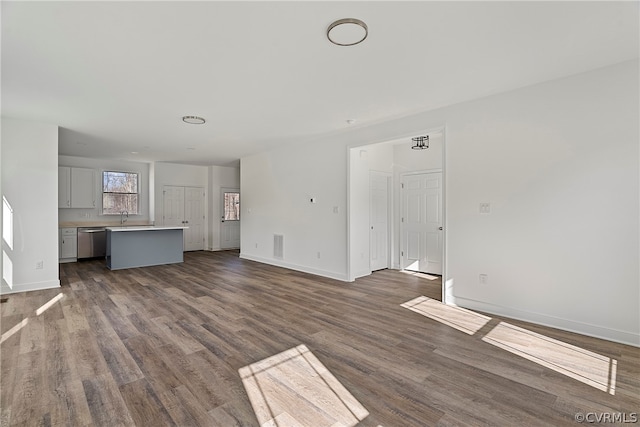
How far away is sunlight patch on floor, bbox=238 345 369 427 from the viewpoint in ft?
6.20

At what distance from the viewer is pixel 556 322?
10.8ft

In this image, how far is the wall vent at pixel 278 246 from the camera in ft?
22.5

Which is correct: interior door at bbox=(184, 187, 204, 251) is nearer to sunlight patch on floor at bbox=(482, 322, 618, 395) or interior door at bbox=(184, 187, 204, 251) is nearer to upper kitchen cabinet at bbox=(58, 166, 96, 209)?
upper kitchen cabinet at bbox=(58, 166, 96, 209)

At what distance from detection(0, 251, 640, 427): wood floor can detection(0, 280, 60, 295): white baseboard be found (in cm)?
52

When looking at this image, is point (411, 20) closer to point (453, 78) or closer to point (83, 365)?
point (453, 78)

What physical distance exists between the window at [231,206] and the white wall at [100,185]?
7.16 feet

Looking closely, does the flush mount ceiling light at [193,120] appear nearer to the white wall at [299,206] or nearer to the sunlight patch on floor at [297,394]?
the white wall at [299,206]

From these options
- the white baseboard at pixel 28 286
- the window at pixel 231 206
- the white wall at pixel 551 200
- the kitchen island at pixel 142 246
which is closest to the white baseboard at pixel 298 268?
the kitchen island at pixel 142 246

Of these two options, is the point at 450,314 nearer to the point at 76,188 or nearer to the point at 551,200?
the point at 551,200

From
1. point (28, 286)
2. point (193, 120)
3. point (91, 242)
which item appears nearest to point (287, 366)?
point (193, 120)

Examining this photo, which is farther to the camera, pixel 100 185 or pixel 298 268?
pixel 100 185

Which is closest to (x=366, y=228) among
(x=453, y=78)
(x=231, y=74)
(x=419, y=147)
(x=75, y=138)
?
(x=419, y=147)

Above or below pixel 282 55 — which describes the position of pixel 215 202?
below

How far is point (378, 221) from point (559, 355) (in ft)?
13.2
